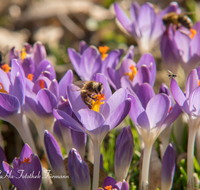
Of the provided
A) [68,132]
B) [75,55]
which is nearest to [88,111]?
[68,132]

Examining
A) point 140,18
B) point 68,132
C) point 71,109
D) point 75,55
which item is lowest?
point 68,132

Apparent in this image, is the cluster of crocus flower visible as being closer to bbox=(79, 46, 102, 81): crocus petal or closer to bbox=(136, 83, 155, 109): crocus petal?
bbox=(136, 83, 155, 109): crocus petal

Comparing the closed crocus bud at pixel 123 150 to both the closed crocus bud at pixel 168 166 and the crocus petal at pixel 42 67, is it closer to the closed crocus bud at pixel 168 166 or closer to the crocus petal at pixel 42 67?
the closed crocus bud at pixel 168 166

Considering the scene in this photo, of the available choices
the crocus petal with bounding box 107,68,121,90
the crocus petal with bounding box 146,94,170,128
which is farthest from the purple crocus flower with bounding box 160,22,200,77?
the crocus petal with bounding box 146,94,170,128

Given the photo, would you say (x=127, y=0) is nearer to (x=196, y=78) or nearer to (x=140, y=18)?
(x=140, y=18)

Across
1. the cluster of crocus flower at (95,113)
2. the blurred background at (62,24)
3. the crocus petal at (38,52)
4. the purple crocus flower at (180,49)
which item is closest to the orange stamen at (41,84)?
the cluster of crocus flower at (95,113)

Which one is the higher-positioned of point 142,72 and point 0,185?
point 142,72

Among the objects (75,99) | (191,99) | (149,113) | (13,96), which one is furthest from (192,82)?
(13,96)
